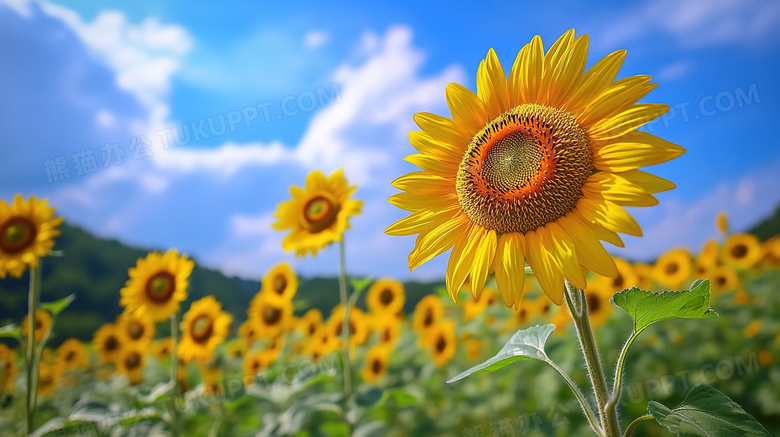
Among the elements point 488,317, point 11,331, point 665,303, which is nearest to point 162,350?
point 11,331

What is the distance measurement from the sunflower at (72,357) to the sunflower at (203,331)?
151 inches

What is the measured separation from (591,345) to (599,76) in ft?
2.77

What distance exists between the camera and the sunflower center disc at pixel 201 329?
5.01 metres

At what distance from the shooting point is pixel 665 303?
126 centimetres

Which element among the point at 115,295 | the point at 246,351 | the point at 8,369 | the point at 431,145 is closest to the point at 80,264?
the point at 115,295

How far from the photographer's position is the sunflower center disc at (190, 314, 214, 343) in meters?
5.01

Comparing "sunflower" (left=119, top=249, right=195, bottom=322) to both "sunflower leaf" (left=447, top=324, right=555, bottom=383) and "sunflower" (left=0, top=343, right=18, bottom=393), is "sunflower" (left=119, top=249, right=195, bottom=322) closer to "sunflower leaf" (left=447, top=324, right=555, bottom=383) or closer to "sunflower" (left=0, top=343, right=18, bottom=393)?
"sunflower leaf" (left=447, top=324, right=555, bottom=383)

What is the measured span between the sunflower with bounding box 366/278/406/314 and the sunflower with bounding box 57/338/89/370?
17.0 ft

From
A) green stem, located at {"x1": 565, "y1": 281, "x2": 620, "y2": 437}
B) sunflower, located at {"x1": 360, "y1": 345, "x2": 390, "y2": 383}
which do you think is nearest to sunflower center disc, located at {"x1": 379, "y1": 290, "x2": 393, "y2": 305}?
sunflower, located at {"x1": 360, "y1": 345, "x2": 390, "y2": 383}

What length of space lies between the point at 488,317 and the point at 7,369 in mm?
7854

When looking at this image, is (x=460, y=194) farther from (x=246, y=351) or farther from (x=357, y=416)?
(x=246, y=351)

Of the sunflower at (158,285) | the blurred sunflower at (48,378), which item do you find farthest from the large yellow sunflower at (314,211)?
the blurred sunflower at (48,378)

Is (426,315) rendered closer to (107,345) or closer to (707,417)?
(707,417)

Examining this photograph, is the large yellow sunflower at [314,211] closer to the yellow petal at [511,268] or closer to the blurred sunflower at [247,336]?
the yellow petal at [511,268]
